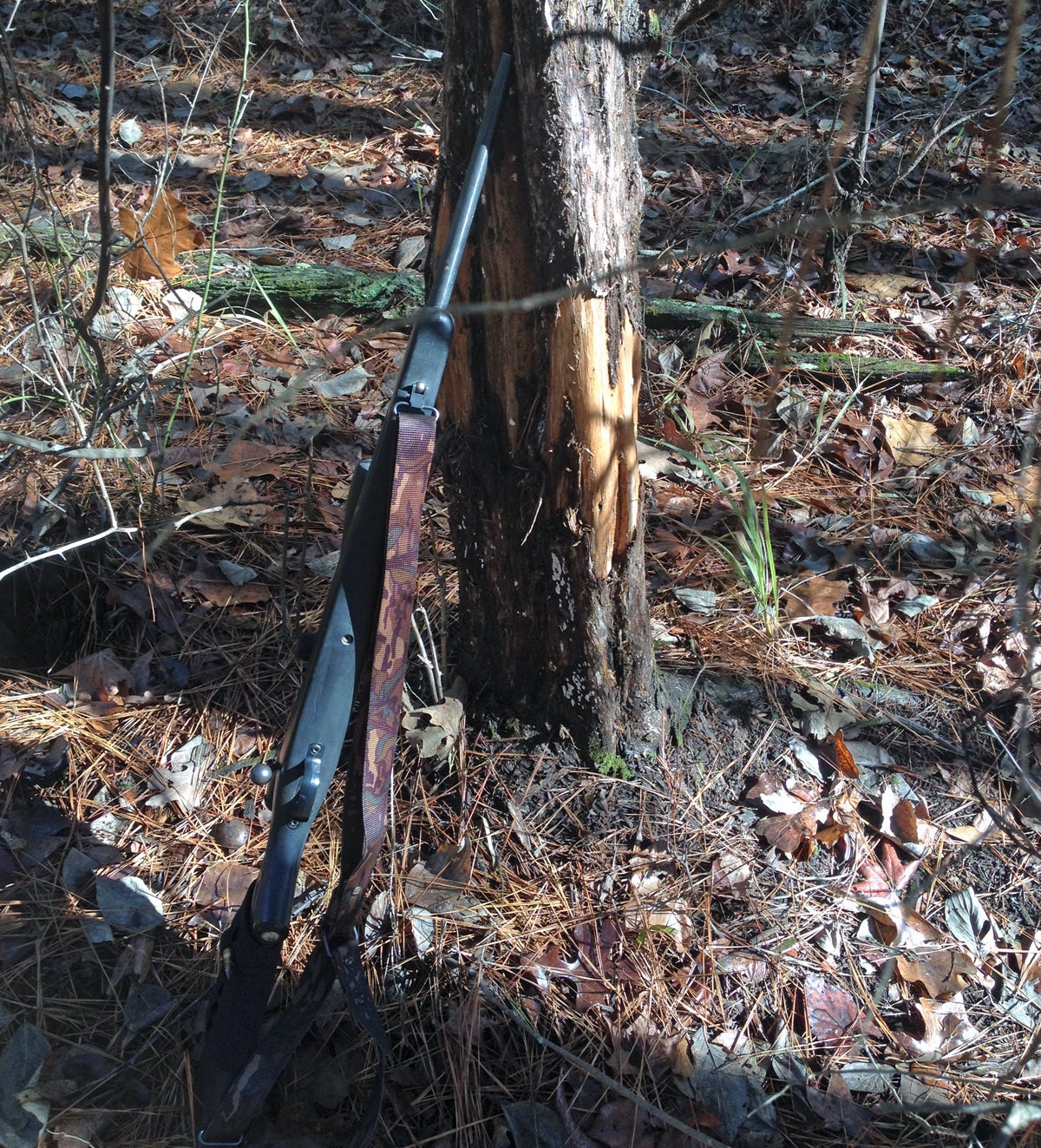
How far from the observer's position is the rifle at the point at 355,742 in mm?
1337

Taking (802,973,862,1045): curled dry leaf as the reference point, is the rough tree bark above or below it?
above

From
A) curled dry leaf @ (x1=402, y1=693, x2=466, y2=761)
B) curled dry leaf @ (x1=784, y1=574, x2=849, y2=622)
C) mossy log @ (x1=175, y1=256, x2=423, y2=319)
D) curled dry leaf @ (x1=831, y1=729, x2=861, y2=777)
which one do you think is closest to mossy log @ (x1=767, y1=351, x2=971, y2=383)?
curled dry leaf @ (x1=784, y1=574, x2=849, y2=622)

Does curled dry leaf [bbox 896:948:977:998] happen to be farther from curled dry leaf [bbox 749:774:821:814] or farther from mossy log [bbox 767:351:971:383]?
mossy log [bbox 767:351:971:383]

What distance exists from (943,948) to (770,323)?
6.72 ft

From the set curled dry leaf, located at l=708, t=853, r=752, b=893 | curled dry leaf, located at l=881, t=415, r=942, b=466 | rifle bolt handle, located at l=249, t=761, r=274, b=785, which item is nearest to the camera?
rifle bolt handle, located at l=249, t=761, r=274, b=785

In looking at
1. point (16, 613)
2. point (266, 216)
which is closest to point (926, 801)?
point (16, 613)

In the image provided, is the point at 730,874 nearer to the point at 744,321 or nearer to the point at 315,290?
the point at 744,321

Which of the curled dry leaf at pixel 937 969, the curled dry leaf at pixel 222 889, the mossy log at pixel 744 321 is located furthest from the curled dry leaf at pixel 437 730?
the mossy log at pixel 744 321

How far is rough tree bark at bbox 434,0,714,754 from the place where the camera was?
1406mm

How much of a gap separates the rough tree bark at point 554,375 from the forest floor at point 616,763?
20 centimetres

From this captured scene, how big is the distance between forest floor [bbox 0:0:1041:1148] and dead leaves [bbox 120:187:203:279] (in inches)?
1.3

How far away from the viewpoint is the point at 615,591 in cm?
183

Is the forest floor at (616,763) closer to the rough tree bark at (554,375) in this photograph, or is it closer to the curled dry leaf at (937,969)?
the curled dry leaf at (937,969)

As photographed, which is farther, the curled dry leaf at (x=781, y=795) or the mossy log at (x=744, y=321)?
the mossy log at (x=744, y=321)
